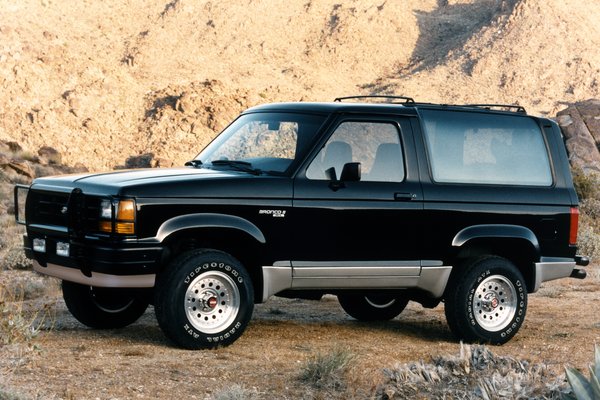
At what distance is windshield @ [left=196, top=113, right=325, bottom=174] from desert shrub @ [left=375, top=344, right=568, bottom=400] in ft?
8.49

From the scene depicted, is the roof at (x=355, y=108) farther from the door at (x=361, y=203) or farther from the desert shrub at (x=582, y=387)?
the desert shrub at (x=582, y=387)

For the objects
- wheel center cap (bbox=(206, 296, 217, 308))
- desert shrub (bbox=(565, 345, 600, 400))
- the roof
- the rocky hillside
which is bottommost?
wheel center cap (bbox=(206, 296, 217, 308))

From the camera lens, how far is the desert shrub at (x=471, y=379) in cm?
609

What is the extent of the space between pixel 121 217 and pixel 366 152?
231 centimetres

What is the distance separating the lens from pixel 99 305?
948 centimetres

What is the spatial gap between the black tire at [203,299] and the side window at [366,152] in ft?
3.50

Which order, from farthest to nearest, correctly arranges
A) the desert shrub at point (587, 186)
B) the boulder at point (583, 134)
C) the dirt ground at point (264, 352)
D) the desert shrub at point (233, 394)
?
the boulder at point (583, 134) → the desert shrub at point (587, 186) → the dirt ground at point (264, 352) → the desert shrub at point (233, 394)

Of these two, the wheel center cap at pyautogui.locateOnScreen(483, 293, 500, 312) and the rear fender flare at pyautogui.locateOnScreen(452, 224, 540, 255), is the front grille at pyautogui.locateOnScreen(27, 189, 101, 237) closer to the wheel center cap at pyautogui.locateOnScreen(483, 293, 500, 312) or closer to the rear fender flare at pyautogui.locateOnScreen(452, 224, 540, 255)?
the rear fender flare at pyautogui.locateOnScreen(452, 224, 540, 255)

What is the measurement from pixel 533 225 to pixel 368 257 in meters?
1.69

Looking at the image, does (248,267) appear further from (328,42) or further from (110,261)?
(328,42)

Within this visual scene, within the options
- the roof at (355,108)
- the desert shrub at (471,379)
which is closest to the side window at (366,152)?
the roof at (355,108)

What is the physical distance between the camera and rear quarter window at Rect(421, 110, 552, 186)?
9336 mm

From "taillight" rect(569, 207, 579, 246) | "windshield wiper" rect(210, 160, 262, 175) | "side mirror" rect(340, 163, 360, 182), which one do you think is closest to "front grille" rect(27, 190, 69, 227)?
"windshield wiper" rect(210, 160, 262, 175)

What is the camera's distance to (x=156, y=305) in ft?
27.1
